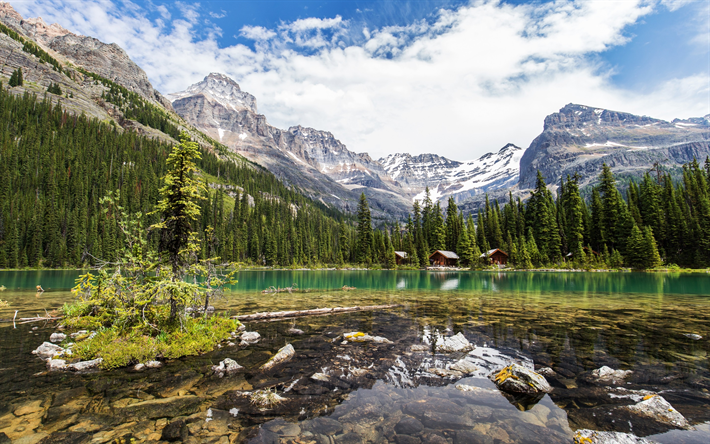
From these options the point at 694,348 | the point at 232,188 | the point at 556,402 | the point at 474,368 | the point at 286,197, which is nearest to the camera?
the point at 556,402

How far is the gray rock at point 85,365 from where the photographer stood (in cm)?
1018

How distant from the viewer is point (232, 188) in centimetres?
16462

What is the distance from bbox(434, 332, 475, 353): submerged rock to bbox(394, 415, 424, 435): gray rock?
5.79 meters

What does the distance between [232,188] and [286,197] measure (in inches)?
1377

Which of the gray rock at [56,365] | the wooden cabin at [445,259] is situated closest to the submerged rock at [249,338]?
the gray rock at [56,365]

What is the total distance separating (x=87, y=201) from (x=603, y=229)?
148974 millimetres

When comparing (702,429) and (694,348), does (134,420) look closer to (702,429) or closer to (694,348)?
(702,429)

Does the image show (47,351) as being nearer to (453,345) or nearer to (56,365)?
(56,365)

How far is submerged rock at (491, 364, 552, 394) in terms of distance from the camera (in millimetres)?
8562

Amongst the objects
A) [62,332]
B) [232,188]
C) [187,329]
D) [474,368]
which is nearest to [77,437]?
[187,329]

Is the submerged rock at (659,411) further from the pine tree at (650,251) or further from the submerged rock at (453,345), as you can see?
the pine tree at (650,251)

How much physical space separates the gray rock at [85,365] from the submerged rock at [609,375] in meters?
16.2

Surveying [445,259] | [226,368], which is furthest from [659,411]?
[445,259]

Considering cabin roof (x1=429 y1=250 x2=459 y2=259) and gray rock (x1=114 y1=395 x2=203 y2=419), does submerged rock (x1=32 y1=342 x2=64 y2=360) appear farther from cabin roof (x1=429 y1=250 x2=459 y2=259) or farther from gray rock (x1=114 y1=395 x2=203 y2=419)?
cabin roof (x1=429 y1=250 x2=459 y2=259)
